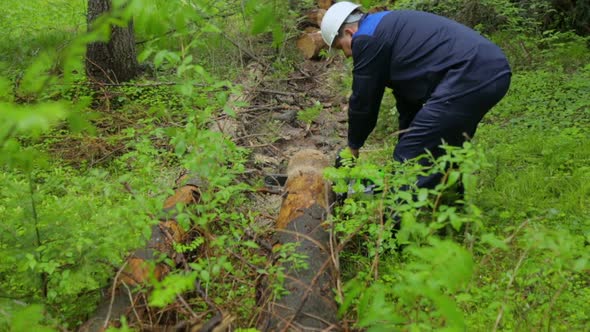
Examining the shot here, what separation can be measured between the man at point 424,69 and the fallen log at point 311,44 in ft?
14.2

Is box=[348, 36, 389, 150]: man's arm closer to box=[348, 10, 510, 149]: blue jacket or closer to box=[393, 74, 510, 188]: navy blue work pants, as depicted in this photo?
box=[348, 10, 510, 149]: blue jacket

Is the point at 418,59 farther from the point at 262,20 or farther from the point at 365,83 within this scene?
the point at 262,20

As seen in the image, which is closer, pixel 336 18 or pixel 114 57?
pixel 336 18

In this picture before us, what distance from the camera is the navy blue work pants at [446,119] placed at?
10.9ft

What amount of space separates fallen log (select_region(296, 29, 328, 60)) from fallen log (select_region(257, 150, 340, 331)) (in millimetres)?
4505

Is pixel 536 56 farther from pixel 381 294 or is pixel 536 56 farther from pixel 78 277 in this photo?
pixel 78 277

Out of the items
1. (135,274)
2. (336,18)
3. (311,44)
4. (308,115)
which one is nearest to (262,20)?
(135,274)

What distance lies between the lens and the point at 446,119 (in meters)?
3.34

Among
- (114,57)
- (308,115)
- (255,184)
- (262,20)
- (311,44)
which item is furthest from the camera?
(311,44)

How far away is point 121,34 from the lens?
6633mm

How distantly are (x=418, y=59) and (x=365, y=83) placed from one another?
1.38 feet

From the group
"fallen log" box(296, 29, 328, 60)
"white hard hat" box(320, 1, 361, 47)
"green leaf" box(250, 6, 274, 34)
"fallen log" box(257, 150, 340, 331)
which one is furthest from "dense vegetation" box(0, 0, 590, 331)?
"white hard hat" box(320, 1, 361, 47)

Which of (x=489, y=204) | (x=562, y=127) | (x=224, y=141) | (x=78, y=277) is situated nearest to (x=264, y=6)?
(x=224, y=141)

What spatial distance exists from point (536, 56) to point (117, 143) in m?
5.69
